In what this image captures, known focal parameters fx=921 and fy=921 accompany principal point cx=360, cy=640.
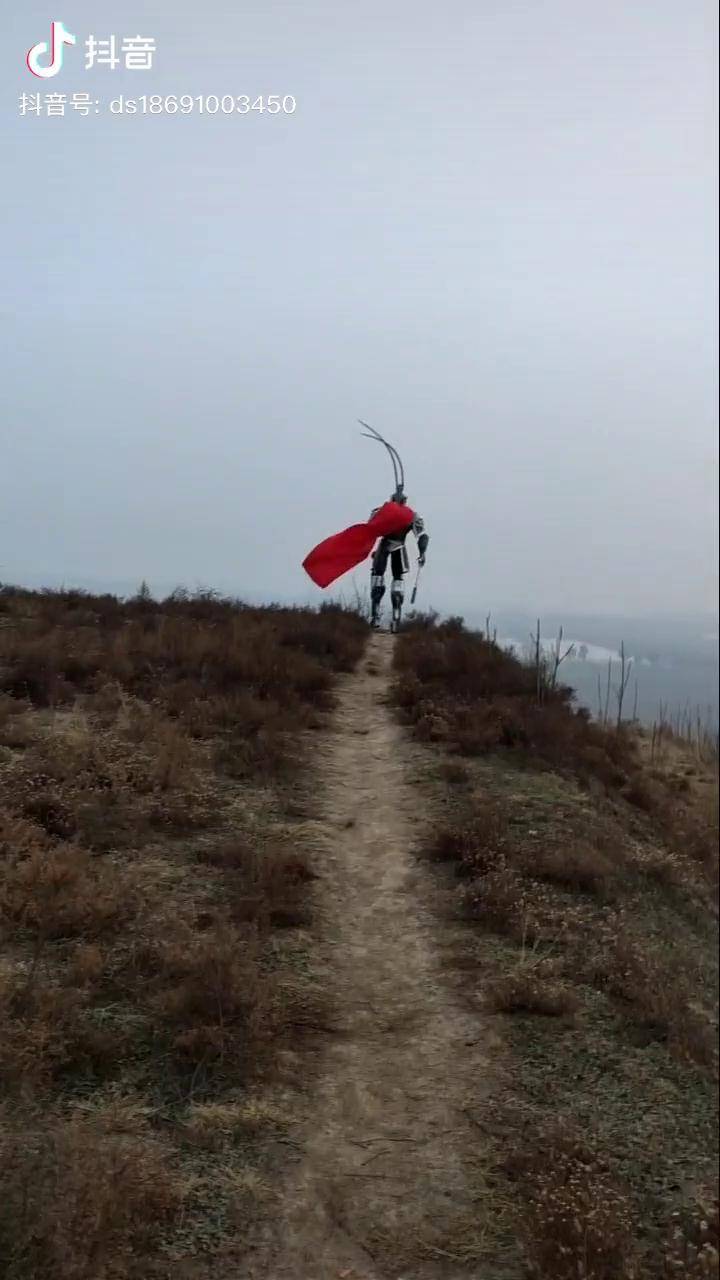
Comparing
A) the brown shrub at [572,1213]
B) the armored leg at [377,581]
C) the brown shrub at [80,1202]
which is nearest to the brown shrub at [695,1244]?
the brown shrub at [572,1213]

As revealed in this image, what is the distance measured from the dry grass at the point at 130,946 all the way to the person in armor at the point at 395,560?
2709 millimetres

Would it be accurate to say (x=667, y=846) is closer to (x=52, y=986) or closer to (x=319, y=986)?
(x=319, y=986)

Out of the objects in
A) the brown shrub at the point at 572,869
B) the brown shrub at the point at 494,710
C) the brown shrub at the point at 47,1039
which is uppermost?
the brown shrub at the point at 494,710

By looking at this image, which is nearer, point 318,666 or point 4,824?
point 4,824

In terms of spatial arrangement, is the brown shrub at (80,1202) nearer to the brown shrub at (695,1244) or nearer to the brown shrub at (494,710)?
the brown shrub at (695,1244)

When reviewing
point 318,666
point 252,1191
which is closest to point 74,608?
point 318,666

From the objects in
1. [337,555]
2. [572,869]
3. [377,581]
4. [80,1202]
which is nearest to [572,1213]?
[80,1202]

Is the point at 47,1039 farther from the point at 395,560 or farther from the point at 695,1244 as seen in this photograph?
Answer: the point at 395,560

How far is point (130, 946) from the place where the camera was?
631 centimetres

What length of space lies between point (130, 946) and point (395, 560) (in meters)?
8.57

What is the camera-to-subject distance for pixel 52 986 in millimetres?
5684

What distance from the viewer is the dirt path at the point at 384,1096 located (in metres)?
4.29

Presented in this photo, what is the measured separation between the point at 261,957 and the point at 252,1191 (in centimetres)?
215

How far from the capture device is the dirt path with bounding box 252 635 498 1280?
14.1 ft
